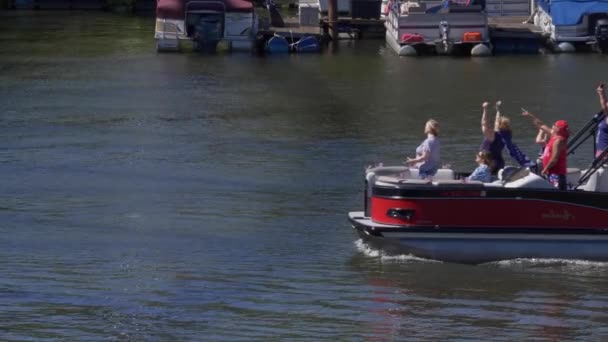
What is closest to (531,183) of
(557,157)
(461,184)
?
(557,157)

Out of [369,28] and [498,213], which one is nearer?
[498,213]

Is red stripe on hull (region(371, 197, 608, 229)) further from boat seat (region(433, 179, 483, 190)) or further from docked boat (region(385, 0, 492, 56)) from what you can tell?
docked boat (region(385, 0, 492, 56))

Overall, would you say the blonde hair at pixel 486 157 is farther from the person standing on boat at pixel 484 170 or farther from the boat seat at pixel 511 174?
the boat seat at pixel 511 174

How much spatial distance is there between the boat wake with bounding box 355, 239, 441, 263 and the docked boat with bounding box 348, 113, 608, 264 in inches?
2.9

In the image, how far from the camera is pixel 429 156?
57.4ft

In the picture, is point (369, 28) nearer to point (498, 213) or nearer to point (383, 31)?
point (383, 31)

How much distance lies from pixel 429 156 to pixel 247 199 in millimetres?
4814

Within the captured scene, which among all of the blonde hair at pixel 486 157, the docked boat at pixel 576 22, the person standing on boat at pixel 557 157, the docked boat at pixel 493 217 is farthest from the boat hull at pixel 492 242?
the docked boat at pixel 576 22

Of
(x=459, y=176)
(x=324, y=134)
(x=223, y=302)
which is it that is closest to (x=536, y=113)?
(x=324, y=134)

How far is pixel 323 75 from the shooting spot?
3812 centimetres

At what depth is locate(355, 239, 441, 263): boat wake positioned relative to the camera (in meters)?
17.3

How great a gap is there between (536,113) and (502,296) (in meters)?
15.4

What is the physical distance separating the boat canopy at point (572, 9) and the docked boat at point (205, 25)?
9.72m

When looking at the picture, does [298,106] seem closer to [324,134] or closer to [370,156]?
[324,134]
